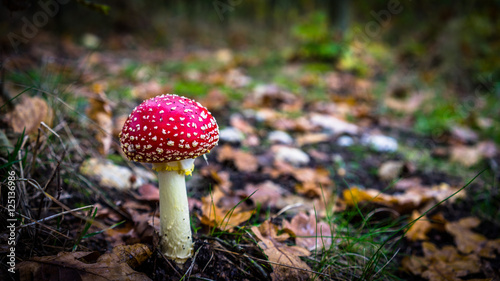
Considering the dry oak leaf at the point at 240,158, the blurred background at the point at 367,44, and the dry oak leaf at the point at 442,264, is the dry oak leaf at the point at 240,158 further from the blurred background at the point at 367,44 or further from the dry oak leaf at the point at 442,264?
the blurred background at the point at 367,44

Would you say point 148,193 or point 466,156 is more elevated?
point 148,193

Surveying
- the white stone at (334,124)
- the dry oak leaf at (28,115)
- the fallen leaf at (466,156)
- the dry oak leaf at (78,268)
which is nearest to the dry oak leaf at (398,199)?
the fallen leaf at (466,156)

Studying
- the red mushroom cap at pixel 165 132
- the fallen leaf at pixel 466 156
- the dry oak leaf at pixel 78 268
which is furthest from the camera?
the fallen leaf at pixel 466 156

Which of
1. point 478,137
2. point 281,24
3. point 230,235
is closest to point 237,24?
point 281,24

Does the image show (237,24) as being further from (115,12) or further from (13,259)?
(13,259)

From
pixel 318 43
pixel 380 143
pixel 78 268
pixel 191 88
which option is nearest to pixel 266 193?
pixel 78 268

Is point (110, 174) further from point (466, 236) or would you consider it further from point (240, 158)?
point (466, 236)
